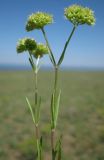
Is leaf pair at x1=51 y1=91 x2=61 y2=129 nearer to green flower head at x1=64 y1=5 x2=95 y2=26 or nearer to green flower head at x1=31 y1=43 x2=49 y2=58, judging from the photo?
green flower head at x1=64 y1=5 x2=95 y2=26

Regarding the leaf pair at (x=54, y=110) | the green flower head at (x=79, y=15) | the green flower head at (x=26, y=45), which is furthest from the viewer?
the green flower head at (x=26, y=45)

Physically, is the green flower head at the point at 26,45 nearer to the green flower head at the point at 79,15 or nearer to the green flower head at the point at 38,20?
the green flower head at the point at 38,20

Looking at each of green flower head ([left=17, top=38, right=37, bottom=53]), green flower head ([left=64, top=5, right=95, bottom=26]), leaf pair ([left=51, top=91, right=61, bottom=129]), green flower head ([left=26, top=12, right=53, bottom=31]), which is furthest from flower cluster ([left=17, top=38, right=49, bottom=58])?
leaf pair ([left=51, top=91, right=61, bottom=129])

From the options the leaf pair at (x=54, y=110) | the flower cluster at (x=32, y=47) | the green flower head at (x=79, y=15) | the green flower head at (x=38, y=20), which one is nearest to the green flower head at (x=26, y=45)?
the flower cluster at (x=32, y=47)

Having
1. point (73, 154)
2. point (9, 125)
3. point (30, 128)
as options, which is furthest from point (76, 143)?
point (9, 125)

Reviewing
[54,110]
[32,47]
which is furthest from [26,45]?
[54,110]

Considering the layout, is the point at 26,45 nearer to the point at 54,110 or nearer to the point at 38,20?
the point at 38,20
